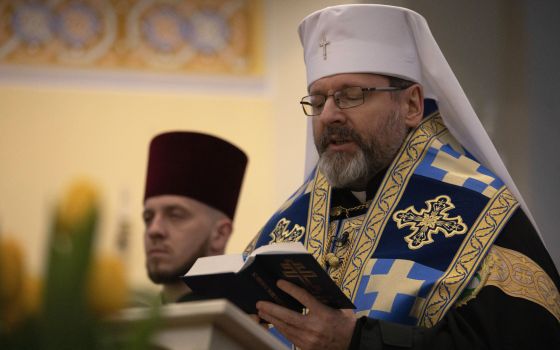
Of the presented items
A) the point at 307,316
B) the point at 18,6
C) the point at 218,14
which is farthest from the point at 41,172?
the point at 307,316

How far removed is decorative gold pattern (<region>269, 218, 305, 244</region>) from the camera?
3957mm

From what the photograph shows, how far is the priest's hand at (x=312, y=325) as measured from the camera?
10.1 ft

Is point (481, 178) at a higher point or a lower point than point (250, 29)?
lower

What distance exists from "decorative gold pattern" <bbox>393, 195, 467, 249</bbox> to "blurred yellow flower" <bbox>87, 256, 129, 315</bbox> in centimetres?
263

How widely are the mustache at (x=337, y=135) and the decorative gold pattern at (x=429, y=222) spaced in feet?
1.14

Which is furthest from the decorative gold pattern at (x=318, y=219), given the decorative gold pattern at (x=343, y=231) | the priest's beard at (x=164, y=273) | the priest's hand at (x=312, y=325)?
the priest's beard at (x=164, y=273)

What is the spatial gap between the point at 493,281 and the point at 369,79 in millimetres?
1086

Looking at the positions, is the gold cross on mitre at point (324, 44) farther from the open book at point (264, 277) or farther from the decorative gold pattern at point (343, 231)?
the open book at point (264, 277)

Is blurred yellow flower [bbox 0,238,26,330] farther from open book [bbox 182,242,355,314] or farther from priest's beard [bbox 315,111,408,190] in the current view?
priest's beard [bbox 315,111,408,190]

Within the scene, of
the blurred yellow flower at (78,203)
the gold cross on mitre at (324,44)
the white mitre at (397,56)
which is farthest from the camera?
the gold cross on mitre at (324,44)

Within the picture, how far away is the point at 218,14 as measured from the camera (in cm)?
778

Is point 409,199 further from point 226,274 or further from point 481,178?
point 226,274

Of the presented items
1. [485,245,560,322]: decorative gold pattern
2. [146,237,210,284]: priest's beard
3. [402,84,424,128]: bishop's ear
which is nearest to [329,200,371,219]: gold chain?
[402,84,424,128]: bishop's ear

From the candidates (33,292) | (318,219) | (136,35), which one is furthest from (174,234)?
(33,292)
